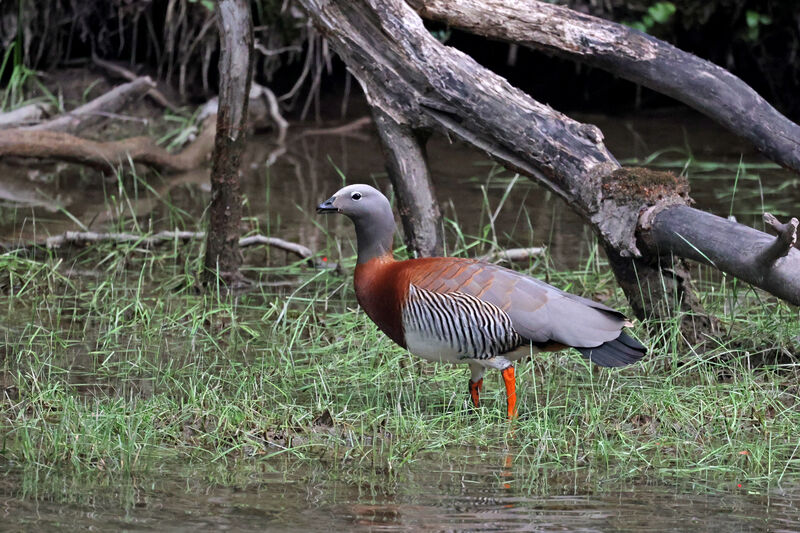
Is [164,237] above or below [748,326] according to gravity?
above

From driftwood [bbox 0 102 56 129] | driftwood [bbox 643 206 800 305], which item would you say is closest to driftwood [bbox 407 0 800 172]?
driftwood [bbox 643 206 800 305]

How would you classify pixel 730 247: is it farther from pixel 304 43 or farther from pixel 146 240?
pixel 304 43

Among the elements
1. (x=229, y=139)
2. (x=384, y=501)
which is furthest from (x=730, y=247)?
(x=229, y=139)

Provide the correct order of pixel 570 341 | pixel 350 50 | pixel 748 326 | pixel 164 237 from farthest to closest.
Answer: pixel 164 237 → pixel 350 50 → pixel 748 326 → pixel 570 341

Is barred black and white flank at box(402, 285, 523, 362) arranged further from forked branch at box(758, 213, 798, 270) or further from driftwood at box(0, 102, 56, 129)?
driftwood at box(0, 102, 56, 129)

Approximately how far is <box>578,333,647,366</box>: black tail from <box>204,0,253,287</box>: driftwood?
242cm

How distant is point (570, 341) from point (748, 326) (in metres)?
1.44

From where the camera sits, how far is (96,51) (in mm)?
10969

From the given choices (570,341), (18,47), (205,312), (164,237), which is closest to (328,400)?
(570,341)

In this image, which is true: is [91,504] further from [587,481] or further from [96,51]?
[96,51]

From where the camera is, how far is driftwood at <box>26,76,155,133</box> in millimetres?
9195

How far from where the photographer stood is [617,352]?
437 centimetres

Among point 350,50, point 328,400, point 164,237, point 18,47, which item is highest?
point 18,47

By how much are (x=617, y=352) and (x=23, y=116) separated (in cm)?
646
